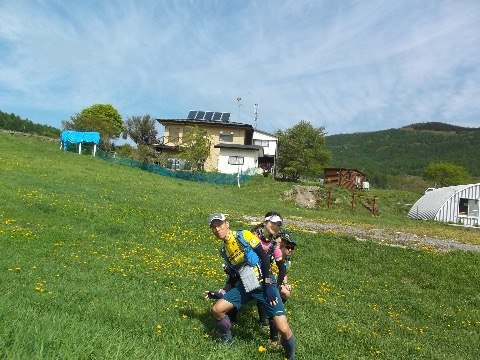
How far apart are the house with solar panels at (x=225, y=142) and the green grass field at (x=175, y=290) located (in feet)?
108

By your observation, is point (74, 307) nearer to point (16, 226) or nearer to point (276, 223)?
point (276, 223)

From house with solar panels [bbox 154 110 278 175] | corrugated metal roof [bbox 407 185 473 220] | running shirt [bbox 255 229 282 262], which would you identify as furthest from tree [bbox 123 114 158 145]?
running shirt [bbox 255 229 282 262]

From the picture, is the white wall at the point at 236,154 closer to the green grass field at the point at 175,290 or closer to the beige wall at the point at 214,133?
the beige wall at the point at 214,133

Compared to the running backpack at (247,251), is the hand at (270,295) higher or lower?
lower

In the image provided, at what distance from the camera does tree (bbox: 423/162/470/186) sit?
256ft

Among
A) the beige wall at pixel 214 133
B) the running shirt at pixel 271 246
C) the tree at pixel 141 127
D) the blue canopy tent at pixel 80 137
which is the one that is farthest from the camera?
the tree at pixel 141 127

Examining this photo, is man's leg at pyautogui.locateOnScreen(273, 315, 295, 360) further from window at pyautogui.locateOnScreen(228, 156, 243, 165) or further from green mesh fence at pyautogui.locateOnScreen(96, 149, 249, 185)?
→ window at pyautogui.locateOnScreen(228, 156, 243, 165)

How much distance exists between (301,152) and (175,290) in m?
51.8

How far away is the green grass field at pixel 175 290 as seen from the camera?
15.3 ft

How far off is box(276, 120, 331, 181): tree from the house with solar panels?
183 centimetres

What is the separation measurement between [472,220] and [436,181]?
50.3 m

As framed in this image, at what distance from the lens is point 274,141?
60.3 metres

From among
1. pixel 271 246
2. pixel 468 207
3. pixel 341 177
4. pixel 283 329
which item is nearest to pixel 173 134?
pixel 341 177

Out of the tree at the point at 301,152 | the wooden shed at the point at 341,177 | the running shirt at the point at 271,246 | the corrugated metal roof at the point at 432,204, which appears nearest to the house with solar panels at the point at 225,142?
the tree at the point at 301,152
